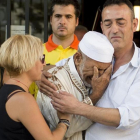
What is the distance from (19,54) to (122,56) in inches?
34.5

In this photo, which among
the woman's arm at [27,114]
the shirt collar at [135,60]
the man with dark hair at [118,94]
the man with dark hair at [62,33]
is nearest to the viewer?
the woman's arm at [27,114]

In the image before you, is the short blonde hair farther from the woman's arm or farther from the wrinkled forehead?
the wrinkled forehead

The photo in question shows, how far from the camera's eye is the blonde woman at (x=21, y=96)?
2.25 metres

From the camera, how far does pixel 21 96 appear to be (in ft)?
7.40

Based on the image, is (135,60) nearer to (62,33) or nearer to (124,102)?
(124,102)

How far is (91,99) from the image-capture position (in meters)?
2.62

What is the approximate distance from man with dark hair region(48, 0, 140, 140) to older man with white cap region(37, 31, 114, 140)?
0.24 ft

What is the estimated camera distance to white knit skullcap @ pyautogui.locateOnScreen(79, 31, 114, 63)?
8.45 ft

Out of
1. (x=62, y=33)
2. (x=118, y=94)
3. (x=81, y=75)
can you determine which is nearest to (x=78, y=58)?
(x=81, y=75)

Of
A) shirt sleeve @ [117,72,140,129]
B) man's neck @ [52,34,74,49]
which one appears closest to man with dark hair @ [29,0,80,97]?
man's neck @ [52,34,74,49]

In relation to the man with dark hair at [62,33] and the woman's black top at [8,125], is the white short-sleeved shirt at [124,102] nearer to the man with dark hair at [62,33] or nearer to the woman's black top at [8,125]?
the woman's black top at [8,125]

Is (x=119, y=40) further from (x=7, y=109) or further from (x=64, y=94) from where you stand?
(x=7, y=109)

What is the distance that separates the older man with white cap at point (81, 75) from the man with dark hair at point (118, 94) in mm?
73

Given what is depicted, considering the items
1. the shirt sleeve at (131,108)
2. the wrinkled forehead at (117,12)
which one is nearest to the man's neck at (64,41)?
the wrinkled forehead at (117,12)
